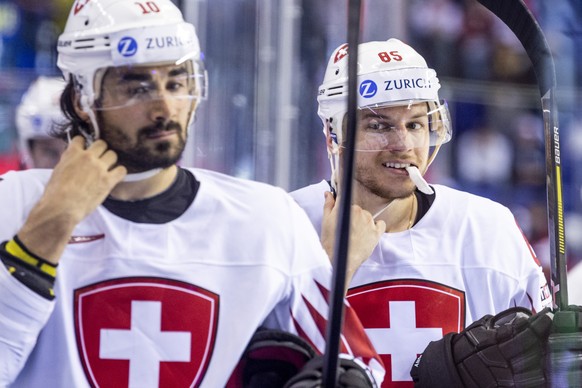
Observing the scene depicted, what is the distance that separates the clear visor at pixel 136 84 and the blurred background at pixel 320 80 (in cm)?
7

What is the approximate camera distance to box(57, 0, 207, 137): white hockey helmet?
61.7 inches

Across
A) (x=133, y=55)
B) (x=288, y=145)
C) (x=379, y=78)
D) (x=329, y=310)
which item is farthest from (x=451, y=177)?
(x=133, y=55)

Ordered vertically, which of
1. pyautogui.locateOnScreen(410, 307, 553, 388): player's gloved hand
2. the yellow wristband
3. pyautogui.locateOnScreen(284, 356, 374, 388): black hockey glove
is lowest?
pyautogui.locateOnScreen(284, 356, 374, 388): black hockey glove

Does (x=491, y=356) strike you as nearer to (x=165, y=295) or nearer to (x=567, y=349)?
(x=567, y=349)

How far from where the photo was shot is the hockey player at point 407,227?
186cm

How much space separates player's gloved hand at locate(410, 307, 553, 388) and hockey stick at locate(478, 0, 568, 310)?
2.7 inches

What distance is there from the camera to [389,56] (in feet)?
6.15

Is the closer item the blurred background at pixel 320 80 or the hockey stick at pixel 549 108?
the blurred background at pixel 320 80

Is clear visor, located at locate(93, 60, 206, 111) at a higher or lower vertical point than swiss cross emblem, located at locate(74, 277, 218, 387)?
higher

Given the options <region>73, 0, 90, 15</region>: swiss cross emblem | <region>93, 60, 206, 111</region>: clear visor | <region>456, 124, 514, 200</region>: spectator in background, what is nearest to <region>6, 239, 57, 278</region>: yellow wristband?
<region>93, 60, 206, 111</region>: clear visor

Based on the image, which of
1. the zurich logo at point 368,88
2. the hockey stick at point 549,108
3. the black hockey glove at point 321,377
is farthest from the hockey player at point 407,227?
the black hockey glove at point 321,377

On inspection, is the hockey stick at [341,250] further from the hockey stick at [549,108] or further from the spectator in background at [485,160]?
the spectator in background at [485,160]

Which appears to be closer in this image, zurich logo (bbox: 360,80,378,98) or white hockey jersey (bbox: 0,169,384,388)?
white hockey jersey (bbox: 0,169,384,388)

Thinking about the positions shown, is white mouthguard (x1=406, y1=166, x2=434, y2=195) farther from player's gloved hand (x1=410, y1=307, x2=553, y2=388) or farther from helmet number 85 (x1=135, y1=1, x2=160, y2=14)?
helmet number 85 (x1=135, y1=1, x2=160, y2=14)
